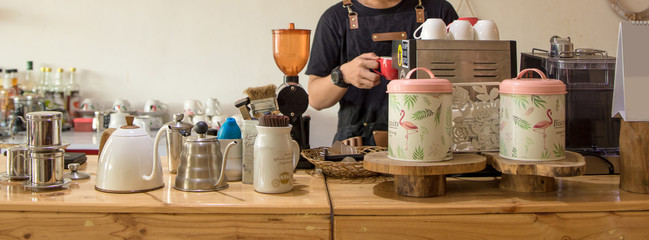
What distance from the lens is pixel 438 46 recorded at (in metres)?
1.50

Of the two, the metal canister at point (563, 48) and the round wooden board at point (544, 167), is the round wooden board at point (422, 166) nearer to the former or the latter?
the round wooden board at point (544, 167)

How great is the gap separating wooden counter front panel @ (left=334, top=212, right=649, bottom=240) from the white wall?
250 centimetres

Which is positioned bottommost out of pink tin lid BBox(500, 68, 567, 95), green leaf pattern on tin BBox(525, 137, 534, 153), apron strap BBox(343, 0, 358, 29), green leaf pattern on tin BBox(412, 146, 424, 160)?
green leaf pattern on tin BBox(412, 146, 424, 160)

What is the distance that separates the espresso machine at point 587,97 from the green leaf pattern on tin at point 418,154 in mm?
536

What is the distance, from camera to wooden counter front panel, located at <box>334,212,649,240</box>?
1245mm

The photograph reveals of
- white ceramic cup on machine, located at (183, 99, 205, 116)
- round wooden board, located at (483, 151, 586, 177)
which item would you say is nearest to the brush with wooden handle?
round wooden board, located at (483, 151, 586, 177)

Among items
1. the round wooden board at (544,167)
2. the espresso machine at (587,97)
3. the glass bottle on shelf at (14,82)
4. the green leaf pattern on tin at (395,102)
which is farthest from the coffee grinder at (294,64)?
the glass bottle on shelf at (14,82)

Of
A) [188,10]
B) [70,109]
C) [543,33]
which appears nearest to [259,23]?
[188,10]

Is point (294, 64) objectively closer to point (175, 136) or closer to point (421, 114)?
point (175, 136)

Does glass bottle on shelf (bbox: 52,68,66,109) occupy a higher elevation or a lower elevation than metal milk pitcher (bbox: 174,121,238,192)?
higher

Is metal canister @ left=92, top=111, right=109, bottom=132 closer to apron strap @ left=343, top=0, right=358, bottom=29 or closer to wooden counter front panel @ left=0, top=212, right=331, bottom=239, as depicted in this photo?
apron strap @ left=343, top=0, right=358, bottom=29

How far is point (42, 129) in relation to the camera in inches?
54.0

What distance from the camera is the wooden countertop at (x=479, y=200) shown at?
4.12 feet

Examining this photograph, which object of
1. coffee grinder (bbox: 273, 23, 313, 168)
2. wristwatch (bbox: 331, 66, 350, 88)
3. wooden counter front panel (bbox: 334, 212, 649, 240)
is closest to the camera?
wooden counter front panel (bbox: 334, 212, 649, 240)
